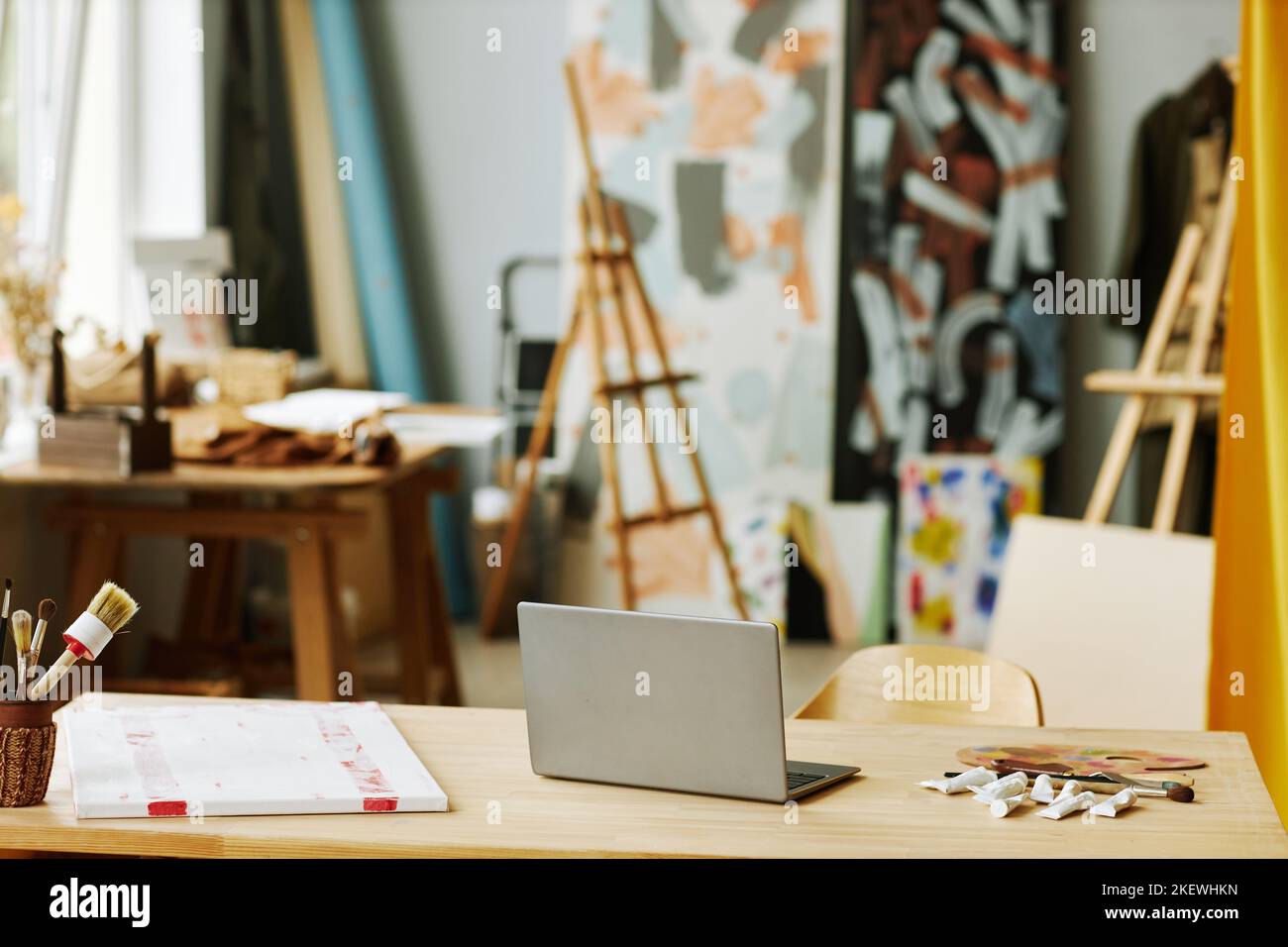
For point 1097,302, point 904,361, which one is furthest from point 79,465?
point 1097,302

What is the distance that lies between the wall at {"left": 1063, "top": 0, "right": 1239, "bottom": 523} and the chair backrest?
2.45 meters

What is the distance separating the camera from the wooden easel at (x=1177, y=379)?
4676mm

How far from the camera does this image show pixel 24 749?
1.96 m

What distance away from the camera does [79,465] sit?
12.8 feet

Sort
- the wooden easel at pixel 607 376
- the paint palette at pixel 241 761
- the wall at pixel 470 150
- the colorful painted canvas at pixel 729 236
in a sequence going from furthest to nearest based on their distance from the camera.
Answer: the wall at pixel 470 150 → the colorful painted canvas at pixel 729 236 → the wooden easel at pixel 607 376 → the paint palette at pixel 241 761

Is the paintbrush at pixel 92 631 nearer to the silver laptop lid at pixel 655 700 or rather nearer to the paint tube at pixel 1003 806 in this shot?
the silver laptop lid at pixel 655 700

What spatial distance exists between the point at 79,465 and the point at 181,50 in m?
2.37

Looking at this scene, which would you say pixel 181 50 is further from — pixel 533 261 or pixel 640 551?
pixel 640 551

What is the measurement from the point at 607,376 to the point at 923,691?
289 cm

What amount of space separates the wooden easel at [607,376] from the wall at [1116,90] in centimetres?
158

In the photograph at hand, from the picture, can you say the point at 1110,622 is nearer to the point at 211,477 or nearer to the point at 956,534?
the point at 211,477

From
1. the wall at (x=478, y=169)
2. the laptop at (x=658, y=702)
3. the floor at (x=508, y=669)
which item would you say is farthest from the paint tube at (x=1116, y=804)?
the wall at (x=478, y=169)

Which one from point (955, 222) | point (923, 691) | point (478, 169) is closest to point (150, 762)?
point (923, 691)

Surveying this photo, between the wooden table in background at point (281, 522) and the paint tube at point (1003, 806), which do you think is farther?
the wooden table in background at point (281, 522)
